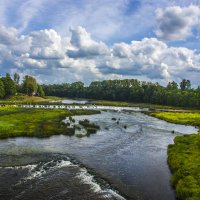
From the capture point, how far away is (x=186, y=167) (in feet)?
143

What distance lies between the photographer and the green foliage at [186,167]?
114 feet

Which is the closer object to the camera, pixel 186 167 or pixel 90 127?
pixel 186 167

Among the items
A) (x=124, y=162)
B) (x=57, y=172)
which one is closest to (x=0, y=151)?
(x=57, y=172)

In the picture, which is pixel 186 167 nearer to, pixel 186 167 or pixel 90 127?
pixel 186 167

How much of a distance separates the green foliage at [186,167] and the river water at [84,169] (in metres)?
1.32

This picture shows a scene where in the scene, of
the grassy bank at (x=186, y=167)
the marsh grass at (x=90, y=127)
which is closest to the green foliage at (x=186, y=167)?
the grassy bank at (x=186, y=167)

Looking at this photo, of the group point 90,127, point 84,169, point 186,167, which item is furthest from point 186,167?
point 90,127

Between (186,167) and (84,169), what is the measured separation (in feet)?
50.0

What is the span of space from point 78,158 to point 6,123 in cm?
4036

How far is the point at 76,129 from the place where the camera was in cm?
8206

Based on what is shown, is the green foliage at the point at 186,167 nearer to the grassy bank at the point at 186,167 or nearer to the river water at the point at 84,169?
the grassy bank at the point at 186,167

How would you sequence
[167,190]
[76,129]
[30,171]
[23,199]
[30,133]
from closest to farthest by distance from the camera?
[23,199] → [167,190] → [30,171] → [30,133] → [76,129]

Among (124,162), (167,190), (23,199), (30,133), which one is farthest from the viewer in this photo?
(30,133)

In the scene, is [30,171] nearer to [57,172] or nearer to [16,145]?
[57,172]
